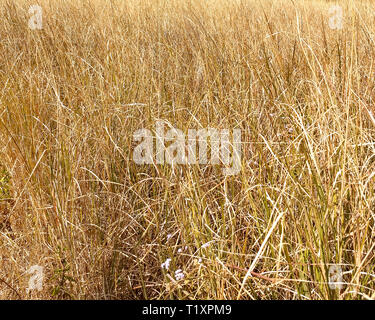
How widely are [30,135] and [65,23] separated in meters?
1.65

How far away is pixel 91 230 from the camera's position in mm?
1300

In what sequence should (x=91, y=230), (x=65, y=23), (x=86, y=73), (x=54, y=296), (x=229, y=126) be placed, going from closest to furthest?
(x=54, y=296) → (x=91, y=230) → (x=229, y=126) → (x=86, y=73) → (x=65, y=23)

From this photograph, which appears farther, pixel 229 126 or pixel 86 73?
pixel 86 73

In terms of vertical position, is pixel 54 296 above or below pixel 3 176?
below

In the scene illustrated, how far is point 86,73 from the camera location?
6.98ft

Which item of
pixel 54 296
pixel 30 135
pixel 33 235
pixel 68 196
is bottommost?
pixel 54 296

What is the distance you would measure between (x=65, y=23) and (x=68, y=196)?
2015 mm

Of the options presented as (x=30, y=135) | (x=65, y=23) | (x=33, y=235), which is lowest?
(x=33, y=235)
